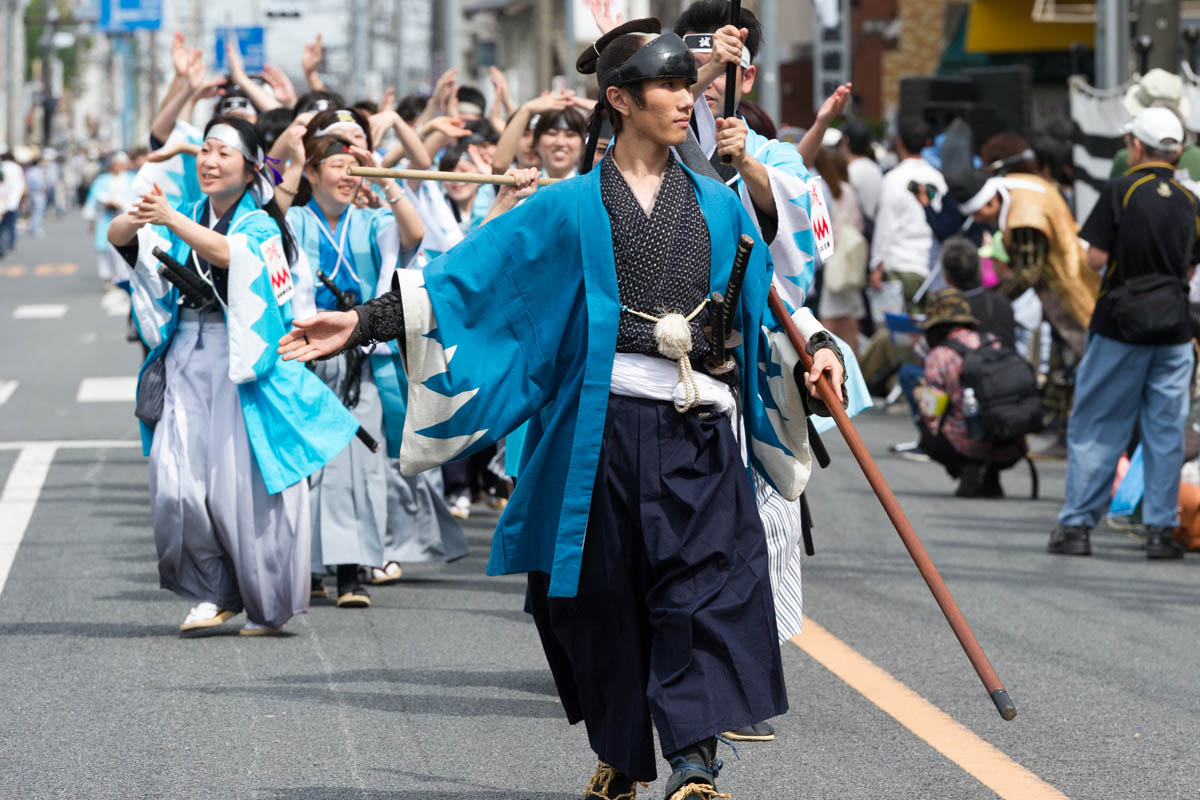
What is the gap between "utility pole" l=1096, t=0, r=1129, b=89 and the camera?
1399cm

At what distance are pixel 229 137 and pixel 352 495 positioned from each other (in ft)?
5.53

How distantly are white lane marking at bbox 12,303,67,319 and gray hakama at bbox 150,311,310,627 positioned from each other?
16.4m

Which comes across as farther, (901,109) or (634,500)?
(901,109)

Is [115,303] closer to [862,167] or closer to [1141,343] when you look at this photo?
[862,167]

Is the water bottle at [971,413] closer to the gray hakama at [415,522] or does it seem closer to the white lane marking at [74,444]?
the gray hakama at [415,522]

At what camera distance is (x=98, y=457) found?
1208 cm

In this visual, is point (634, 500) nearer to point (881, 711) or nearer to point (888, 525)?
point (881, 711)

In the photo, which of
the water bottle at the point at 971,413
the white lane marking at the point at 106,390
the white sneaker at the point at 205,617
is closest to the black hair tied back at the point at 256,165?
the white sneaker at the point at 205,617

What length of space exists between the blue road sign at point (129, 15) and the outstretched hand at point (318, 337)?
5322cm

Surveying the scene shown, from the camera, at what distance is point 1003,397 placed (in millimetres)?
10602

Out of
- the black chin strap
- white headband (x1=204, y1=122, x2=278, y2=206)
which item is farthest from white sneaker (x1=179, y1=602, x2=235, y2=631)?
A: the black chin strap

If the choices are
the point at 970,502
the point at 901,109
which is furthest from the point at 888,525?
the point at 901,109

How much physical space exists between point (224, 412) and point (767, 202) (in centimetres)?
236

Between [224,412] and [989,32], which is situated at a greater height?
[989,32]
